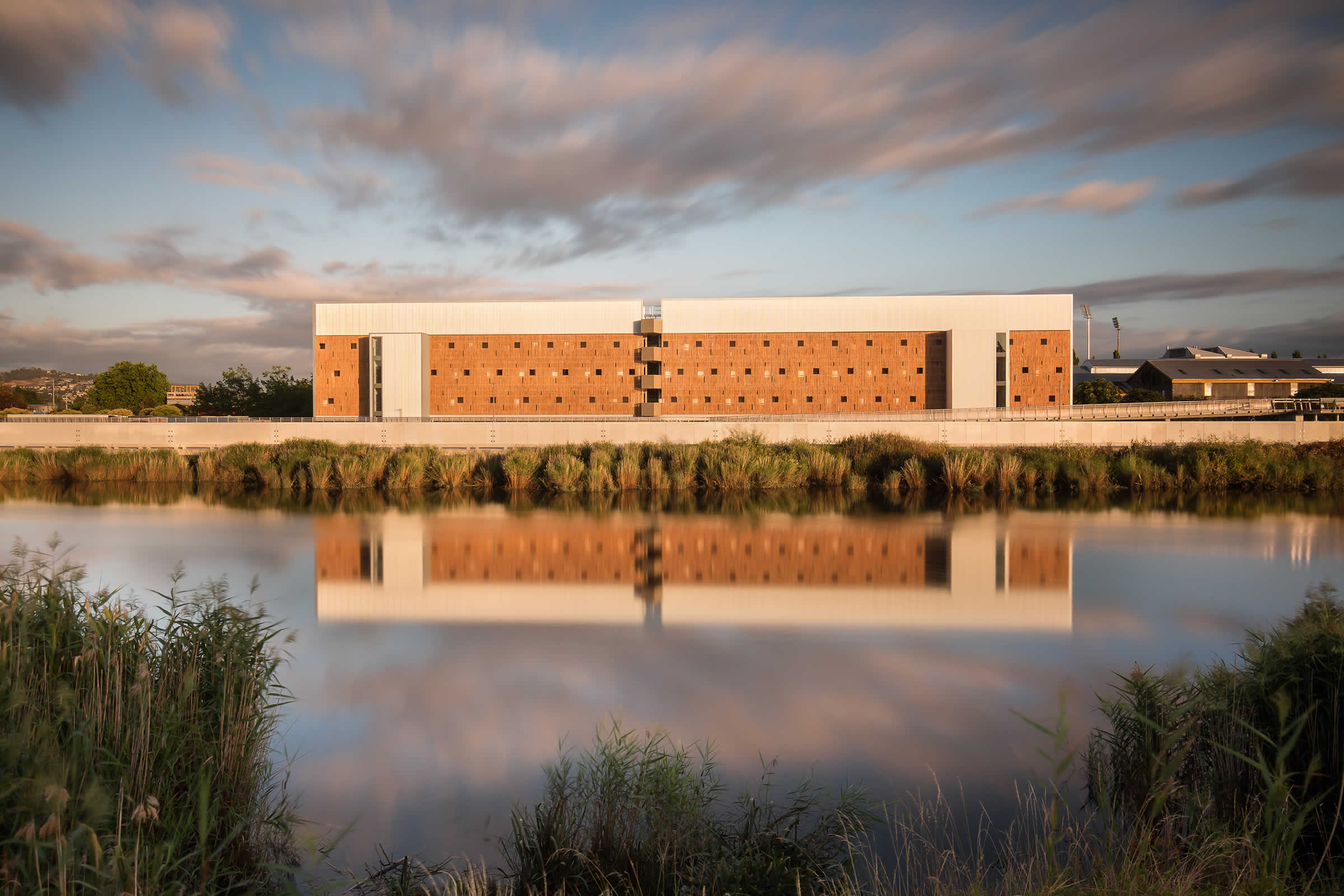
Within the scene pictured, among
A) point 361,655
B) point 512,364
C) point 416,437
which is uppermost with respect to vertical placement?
point 512,364

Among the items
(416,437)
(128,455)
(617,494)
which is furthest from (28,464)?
(617,494)

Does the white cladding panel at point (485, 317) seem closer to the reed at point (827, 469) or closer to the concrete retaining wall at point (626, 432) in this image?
the concrete retaining wall at point (626, 432)

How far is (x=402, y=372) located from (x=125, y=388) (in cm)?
5108

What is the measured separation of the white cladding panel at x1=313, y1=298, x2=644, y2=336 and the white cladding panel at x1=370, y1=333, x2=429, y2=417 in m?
1.26

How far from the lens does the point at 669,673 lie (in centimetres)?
573

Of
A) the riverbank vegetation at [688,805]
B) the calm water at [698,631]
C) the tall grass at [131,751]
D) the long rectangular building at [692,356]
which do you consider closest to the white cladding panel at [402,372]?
the long rectangular building at [692,356]

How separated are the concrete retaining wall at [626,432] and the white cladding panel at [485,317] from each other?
60.0 ft

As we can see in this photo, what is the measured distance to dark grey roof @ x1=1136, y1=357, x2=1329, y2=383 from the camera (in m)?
70.5

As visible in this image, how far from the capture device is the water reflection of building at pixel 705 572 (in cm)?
773

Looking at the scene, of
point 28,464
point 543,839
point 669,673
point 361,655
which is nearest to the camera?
point 543,839

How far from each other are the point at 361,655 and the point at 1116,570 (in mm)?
9296

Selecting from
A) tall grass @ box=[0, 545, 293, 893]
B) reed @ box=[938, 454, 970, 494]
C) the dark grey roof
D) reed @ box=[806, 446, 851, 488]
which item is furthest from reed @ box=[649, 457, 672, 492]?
the dark grey roof

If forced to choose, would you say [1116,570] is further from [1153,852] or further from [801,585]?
[1153,852]

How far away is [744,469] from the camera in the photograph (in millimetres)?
21484
